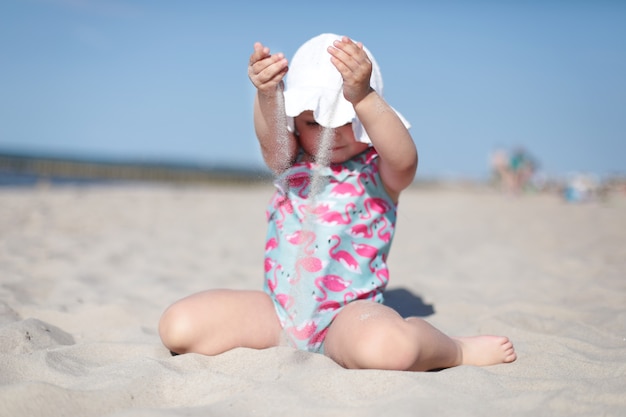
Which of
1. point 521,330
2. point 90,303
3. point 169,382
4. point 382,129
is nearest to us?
point 169,382

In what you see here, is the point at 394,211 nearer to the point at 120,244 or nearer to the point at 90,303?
the point at 90,303

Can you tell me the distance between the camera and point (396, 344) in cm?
182

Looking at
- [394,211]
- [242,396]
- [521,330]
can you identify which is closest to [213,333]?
[242,396]

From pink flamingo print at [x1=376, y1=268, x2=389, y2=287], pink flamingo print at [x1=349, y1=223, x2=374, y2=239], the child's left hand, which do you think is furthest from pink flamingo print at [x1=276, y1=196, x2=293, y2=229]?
the child's left hand

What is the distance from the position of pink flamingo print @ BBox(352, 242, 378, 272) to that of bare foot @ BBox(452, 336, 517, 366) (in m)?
0.42

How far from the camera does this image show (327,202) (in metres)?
2.27

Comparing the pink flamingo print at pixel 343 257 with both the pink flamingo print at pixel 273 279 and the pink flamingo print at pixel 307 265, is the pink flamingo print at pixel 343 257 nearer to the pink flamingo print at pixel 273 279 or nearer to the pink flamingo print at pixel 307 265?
the pink flamingo print at pixel 307 265

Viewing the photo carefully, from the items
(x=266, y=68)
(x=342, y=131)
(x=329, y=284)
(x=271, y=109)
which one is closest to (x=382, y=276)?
(x=329, y=284)

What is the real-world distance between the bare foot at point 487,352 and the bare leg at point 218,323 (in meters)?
0.66

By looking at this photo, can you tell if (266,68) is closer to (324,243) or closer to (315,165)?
(315,165)

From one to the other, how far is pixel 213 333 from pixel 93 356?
420 mm

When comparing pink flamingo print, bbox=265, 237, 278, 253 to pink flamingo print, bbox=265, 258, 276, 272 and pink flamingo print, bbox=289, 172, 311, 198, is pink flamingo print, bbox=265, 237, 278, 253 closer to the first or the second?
pink flamingo print, bbox=265, 258, 276, 272

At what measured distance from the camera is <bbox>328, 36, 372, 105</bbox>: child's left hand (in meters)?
1.88

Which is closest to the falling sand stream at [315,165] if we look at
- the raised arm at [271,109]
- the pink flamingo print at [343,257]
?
the raised arm at [271,109]
